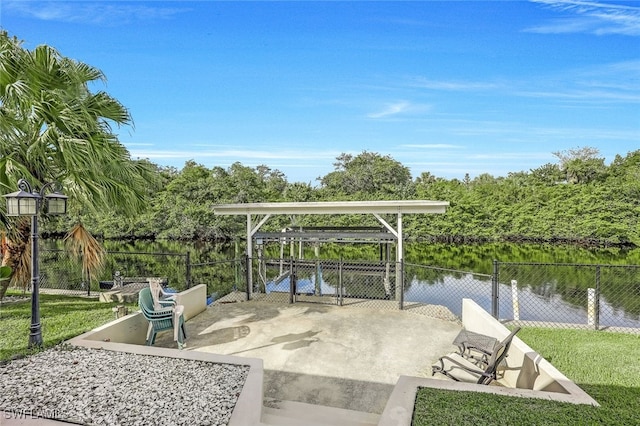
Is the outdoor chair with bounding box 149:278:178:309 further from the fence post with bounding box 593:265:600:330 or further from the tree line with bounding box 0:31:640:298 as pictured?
the fence post with bounding box 593:265:600:330

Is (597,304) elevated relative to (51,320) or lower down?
elevated

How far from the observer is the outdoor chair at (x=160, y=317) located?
4.85 meters

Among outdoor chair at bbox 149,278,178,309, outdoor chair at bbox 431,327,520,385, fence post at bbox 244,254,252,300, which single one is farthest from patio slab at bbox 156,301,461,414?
outdoor chair at bbox 149,278,178,309

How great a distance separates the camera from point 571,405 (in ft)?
9.14

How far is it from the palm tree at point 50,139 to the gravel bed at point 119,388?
2396 millimetres

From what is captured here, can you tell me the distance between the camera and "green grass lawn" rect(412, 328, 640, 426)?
2.60m

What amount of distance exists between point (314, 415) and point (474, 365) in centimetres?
202

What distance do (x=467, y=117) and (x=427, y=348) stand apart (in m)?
20.6

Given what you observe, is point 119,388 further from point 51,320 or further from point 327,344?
point 51,320

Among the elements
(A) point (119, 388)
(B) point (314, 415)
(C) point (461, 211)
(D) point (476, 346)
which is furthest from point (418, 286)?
(C) point (461, 211)

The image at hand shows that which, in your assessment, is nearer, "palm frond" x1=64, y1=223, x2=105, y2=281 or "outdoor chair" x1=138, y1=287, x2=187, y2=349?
→ "outdoor chair" x1=138, y1=287, x2=187, y2=349

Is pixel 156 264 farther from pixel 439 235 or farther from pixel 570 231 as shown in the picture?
pixel 570 231

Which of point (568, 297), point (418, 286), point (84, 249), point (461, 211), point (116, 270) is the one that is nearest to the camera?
point (84, 249)

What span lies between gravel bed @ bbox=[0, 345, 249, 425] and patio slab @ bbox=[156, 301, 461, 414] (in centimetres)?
79
